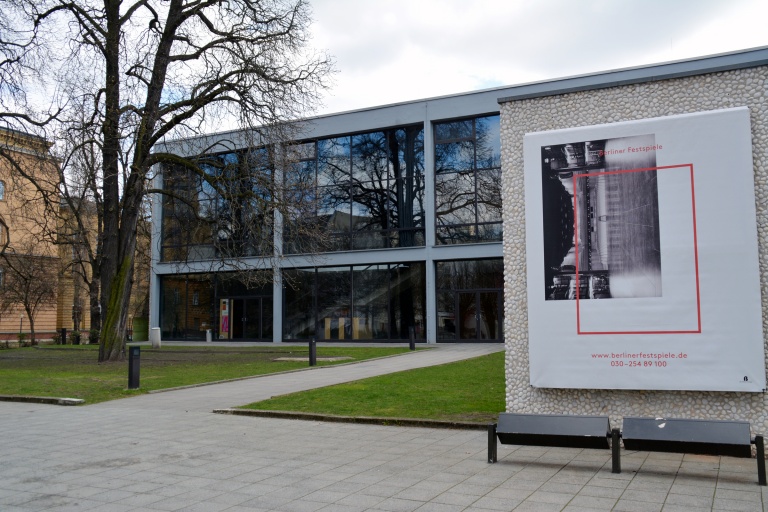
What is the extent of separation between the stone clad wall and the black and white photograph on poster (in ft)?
1.38

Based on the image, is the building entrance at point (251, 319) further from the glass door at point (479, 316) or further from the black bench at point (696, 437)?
the black bench at point (696, 437)

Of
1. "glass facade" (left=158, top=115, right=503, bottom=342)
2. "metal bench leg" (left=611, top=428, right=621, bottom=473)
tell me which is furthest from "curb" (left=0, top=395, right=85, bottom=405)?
"glass facade" (left=158, top=115, right=503, bottom=342)

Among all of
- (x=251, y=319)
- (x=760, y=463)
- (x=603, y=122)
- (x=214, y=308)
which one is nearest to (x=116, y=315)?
(x=251, y=319)

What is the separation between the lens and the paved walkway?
19.4 ft

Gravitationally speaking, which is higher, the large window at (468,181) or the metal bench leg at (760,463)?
the large window at (468,181)

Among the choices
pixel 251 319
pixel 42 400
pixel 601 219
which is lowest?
pixel 42 400

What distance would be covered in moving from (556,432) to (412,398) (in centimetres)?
544

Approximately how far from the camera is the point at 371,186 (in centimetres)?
3341

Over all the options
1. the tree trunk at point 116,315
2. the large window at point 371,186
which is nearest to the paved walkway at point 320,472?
the tree trunk at point 116,315

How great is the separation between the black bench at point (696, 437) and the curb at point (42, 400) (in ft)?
33.7

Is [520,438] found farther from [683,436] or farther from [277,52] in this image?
[277,52]

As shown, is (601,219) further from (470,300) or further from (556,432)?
(470,300)

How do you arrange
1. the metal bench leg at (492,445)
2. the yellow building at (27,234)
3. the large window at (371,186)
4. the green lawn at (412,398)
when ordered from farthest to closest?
the large window at (371,186) → the yellow building at (27,234) → the green lawn at (412,398) → the metal bench leg at (492,445)

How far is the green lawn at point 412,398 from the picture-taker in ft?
34.9
